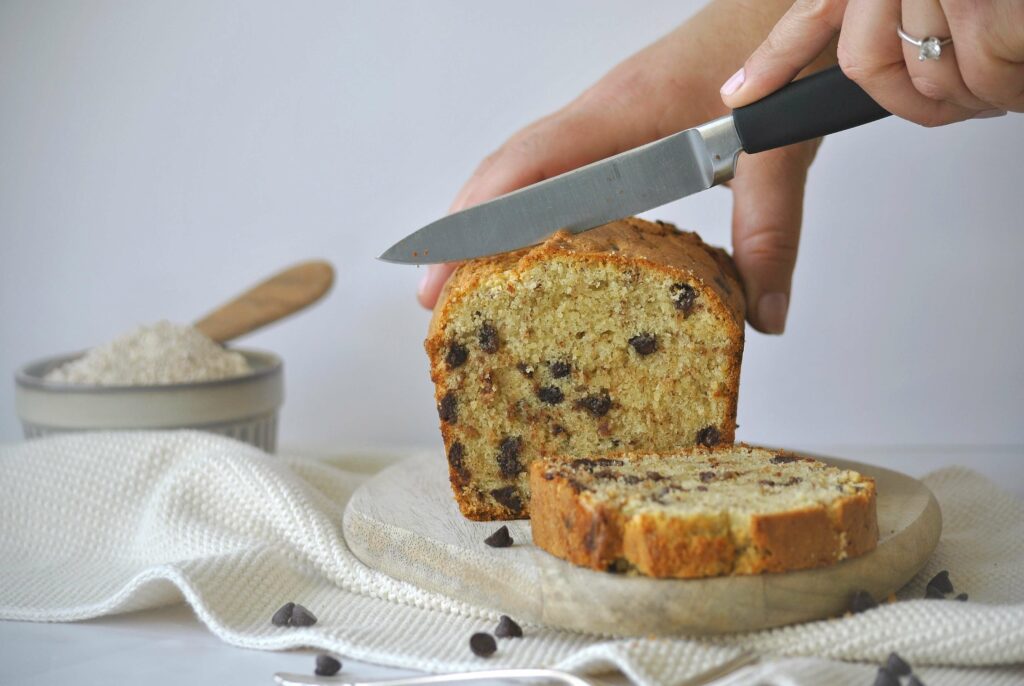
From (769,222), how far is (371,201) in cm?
189

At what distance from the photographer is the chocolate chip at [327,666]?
203 cm

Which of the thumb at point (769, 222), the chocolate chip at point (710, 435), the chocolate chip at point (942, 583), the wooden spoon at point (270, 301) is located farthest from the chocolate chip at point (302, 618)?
the wooden spoon at point (270, 301)

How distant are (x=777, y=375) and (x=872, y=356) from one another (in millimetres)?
396

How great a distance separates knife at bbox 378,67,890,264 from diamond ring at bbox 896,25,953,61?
0.69 feet

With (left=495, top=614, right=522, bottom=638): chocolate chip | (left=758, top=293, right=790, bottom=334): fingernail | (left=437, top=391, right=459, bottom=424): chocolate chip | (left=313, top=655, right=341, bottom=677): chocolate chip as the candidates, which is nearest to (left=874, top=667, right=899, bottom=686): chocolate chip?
(left=495, top=614, right=522, bottom=638): chocolate chip

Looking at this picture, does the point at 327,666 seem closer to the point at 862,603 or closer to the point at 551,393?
the point at 551,393

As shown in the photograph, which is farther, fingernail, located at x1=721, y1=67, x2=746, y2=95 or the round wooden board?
fingernail, located at x1=721, y1=67, x2=746, y2=95

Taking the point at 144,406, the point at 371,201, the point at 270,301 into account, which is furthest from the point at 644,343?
the point at 371,201

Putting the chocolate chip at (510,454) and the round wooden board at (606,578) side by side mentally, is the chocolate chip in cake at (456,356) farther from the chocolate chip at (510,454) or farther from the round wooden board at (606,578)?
the round wooden board at (606,578)

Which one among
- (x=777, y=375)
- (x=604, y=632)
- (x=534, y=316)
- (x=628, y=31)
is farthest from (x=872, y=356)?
(x=604, y=632)

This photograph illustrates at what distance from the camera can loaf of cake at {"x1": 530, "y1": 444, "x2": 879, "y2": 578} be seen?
6.63 ft

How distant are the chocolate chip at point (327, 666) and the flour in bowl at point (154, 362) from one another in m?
1.70

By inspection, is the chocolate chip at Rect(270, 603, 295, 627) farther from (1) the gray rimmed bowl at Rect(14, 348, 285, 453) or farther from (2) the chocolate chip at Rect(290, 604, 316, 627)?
(1) the gray rimmed bowl at Rect(14, 348, 285, 453)

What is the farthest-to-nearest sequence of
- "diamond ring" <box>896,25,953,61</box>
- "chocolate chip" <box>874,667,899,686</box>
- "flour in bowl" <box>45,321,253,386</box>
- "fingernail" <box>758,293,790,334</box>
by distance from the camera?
"flour in bowl" <box>45,321,253,386</box>
"fingernail" <box>758,293,790,334</box>
"diamond ring" <box>896,25,953,61</box>
"chocolate chip" <box>874,667,899,686</box>
